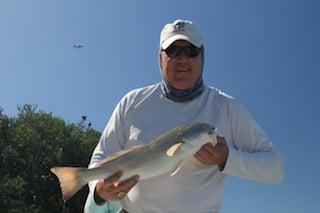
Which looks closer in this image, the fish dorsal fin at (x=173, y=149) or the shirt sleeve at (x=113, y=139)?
the fish dorsal fin at (x=173, y=149)

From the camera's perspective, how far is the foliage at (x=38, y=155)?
1766 inches

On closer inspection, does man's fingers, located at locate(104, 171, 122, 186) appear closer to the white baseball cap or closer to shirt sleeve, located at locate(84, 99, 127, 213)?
A: shirt sleeve, located at locate(84, 99, 127, 213)

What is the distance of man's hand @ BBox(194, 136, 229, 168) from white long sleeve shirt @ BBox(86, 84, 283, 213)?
5 centimetres

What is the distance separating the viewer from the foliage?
44.8 metres

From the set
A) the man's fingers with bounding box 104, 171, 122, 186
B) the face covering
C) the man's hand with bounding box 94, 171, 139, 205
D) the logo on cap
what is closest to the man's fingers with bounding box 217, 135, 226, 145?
the face covering

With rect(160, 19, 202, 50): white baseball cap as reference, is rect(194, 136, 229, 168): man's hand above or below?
below

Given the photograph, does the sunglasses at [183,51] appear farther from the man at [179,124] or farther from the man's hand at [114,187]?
the man's hand at [114,187]

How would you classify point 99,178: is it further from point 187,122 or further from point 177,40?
point 177,40

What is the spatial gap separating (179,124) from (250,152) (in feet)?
1.92

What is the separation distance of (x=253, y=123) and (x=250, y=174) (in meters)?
0.46

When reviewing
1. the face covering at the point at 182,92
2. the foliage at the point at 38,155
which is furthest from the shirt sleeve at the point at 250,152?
the foliage at the point at 38,155

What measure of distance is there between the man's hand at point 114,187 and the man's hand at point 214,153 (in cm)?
49

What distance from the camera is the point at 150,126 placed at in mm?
5117

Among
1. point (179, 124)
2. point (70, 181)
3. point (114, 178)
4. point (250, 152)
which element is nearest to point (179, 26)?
point (179, 124)
